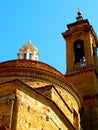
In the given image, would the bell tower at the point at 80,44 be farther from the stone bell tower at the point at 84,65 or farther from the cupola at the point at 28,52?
the cupola at the point at 28,52

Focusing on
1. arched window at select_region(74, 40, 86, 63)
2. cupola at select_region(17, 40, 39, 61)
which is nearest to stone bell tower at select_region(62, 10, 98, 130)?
arched window at select_region(74, 40, 86, 63)

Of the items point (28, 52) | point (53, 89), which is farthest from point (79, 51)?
point (53, 89)

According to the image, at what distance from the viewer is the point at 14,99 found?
1488cm

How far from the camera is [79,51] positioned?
31.3 metres

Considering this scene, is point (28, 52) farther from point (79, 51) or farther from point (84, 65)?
point (79, 51)

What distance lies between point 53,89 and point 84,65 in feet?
38.1

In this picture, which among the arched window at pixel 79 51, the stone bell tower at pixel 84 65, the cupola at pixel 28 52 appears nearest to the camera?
the stone bell tower at pixel 84 65

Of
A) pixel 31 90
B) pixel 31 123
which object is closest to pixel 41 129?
pixel 31 123

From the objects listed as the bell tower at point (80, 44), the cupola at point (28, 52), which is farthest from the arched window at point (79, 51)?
the cupola at point (28, 52)

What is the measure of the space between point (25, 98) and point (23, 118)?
1062 millimetres

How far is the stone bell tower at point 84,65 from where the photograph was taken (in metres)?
24.9

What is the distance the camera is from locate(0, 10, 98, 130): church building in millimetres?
14953

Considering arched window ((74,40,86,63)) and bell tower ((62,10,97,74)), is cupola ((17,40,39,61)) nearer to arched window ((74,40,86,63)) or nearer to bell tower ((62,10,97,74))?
bell tower ((62,10,97,74))

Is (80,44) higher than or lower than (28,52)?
higher
